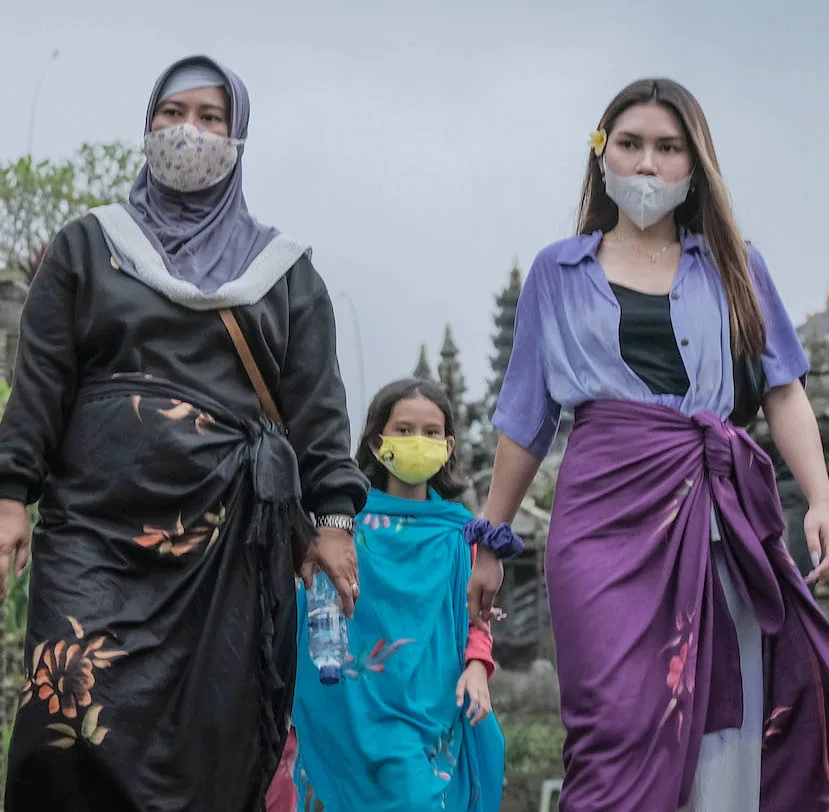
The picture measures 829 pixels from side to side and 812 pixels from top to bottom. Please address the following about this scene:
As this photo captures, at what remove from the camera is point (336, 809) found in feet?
22.7

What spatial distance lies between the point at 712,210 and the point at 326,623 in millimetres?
1503

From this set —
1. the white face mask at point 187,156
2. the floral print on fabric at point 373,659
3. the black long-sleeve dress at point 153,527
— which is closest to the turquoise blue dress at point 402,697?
the floral print on fabric at point 373,659

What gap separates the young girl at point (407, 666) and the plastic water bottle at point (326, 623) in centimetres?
171

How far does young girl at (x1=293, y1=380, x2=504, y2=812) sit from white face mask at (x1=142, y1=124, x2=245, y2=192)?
233 cm

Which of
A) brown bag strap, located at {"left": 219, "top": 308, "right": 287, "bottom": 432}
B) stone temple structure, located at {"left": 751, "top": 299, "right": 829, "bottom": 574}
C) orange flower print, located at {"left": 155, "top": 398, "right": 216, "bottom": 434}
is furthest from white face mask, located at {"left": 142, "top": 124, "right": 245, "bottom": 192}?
stone temple structure, located at {"left": 751, "top": 299, "right": 829, "bottom": 574}

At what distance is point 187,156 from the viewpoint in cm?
509

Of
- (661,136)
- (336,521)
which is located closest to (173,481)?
(336,521)

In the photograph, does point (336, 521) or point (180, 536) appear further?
point (336, 521)

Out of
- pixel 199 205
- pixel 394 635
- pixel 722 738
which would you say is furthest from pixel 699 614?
pixel 394 635

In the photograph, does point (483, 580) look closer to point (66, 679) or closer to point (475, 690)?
point (66, 679)

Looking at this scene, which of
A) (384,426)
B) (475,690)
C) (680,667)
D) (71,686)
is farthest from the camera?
(384,426)

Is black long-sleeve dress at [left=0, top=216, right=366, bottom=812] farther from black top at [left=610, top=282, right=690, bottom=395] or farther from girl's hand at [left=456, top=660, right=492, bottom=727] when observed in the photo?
girl's hand at [left=456, top=660, right=492, bottom=727]

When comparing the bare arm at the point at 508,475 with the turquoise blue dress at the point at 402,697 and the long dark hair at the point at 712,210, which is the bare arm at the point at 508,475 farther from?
the turquoise blue dress at the point at 402,697

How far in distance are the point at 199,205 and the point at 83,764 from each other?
1.56 meters
